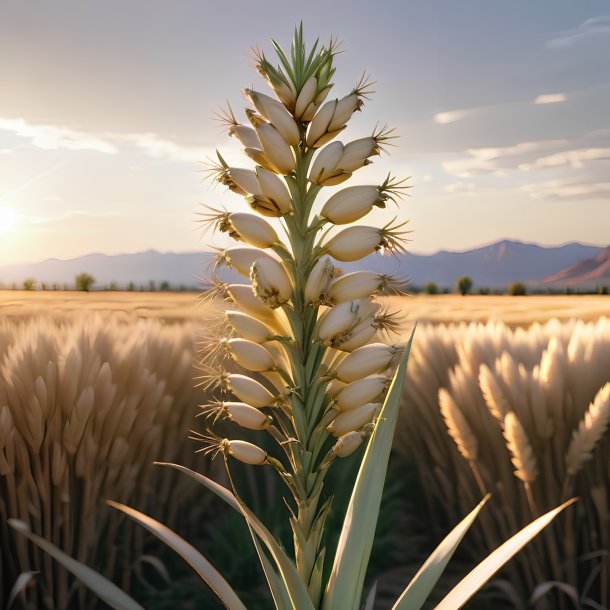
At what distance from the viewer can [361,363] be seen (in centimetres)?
156

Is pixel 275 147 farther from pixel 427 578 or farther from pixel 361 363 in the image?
pixel 427 578

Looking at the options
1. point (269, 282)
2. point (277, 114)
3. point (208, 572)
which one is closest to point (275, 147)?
point (277, 114)

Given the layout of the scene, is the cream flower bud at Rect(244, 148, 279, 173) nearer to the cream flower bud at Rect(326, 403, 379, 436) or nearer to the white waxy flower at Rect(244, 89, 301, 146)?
the white waxy flower at Rect(244, 89, 301, 146)

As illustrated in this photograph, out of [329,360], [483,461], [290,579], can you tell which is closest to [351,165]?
[329,360]

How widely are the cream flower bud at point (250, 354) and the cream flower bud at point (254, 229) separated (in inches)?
9.3

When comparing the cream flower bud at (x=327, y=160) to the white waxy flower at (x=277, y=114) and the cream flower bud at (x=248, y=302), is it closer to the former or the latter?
the white waxy flower at (x=277, y=114)

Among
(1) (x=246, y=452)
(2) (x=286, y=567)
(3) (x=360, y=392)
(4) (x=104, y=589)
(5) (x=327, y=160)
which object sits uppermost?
(5) (x=327, y=160)

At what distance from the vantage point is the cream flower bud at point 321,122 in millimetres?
1592

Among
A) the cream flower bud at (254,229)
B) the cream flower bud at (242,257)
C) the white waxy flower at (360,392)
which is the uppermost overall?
the cream flower bud at (254,229)

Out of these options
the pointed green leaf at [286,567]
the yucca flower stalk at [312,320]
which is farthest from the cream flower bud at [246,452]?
the pointed green leaf at [286,567]

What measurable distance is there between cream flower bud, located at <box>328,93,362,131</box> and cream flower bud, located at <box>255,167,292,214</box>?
184mm

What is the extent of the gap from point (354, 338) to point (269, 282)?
0.24 m

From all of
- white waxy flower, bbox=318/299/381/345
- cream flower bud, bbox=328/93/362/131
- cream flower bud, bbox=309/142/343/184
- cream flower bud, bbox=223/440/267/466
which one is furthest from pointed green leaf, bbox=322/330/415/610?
cream flower bud, bbox=328/93/362/131

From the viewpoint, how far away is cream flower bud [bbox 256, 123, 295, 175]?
156cm
